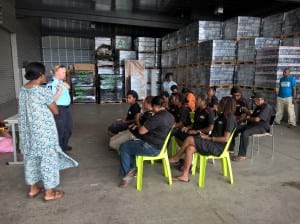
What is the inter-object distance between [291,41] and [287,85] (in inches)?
60.7

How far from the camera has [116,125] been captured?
5566mm

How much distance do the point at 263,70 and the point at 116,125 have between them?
4.89 meters

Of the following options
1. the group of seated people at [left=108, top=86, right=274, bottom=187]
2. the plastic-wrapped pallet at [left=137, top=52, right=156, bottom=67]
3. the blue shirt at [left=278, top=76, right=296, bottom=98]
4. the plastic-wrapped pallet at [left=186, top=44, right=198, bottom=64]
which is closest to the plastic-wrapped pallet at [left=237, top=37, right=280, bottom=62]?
the blue shirt at [left=278, top=76, right=296, bottom=98]

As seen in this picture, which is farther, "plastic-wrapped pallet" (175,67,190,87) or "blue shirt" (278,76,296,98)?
"plastic-wrapped pallet" (175,67,190,87)

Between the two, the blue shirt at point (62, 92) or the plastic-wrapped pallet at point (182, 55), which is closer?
the blue shirt at point (62, 92)

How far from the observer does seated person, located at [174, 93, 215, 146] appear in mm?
4203

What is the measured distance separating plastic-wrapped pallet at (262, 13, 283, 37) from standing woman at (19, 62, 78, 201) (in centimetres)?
749

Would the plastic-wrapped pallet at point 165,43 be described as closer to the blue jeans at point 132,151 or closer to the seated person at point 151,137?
the seated person at point 151,137

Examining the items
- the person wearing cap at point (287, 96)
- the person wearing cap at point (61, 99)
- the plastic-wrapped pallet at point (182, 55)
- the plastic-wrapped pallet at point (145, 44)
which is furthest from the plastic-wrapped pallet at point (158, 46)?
the person wearing cap at point (61, 99)

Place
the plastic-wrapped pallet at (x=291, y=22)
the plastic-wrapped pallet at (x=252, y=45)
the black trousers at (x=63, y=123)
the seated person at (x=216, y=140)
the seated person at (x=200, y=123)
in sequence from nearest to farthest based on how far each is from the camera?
the seated person at (x=216, y=140) < the seated person at (x=200, y=123) < the black trousers at (x=63, y=123) < the plastic-wrapped pallet at (x=291, y=22) < the plastic-wrapped pallet at (x=252, y=45)

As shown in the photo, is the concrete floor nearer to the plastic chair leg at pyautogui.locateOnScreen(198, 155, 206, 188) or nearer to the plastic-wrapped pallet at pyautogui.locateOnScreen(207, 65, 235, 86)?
the plastic chair leg at pyautogui.locateOnScreen(198, 155, 206, 188)

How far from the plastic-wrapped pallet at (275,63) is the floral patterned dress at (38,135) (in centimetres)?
648

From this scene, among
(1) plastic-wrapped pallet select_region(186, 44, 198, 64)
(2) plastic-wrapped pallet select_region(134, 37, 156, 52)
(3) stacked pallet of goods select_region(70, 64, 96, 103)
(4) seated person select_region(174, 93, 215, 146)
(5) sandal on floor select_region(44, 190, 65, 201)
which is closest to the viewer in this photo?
(5) sandal on floor select_region(44, 190, 65, 201)

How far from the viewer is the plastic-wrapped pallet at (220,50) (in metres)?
8.40
